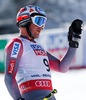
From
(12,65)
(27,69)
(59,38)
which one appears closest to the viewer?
(12,65)

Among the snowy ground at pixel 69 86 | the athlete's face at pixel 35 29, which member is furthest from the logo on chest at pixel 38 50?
the snowy ground at pixel 69 86

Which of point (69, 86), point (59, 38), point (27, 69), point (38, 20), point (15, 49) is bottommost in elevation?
point (69, 86)

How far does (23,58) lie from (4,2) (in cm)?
1217

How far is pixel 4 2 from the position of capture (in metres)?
14.9

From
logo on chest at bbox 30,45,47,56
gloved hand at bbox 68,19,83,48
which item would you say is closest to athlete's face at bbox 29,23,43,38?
logo on chest at bbox 30,45,47,56

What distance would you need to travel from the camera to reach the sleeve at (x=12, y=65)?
2.84 meters

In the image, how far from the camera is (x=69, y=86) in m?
7.41

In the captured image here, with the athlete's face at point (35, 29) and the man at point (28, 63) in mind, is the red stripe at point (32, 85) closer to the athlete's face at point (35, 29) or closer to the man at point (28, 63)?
the man at point (28, 63)

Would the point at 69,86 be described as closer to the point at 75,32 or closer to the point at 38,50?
the point at 75,32

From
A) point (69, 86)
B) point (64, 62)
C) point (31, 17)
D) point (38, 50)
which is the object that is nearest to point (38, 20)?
point (31, 17)

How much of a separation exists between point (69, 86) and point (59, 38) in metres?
2.45

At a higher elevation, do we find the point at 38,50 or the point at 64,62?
the point at 38,50

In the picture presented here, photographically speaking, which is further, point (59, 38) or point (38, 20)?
point (59, 38)

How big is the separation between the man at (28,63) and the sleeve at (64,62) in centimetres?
18
